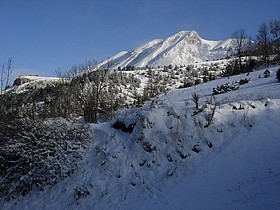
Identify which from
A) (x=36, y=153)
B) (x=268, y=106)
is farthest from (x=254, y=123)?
(x=36, y=153)

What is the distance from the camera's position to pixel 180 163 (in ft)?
37.1

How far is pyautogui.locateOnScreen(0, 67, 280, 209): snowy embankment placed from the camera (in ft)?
30.7

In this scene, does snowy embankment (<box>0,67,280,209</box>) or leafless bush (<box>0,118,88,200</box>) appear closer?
snowy embankment (<box>0,67,280,209</box>)

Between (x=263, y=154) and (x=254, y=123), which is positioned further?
(x=254, y=123)

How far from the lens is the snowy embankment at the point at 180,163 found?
9359 millimetres

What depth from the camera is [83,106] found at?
20.2m

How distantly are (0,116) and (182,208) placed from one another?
8725 millimetres

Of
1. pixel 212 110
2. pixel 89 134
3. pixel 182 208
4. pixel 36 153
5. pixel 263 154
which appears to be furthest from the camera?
pixel 212 110

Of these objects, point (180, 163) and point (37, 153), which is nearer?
point (180, 163)

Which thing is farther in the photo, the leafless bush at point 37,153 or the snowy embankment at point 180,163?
the leafless bush at point 37,153

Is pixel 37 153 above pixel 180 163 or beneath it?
above

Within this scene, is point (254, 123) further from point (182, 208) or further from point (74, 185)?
point (74, 185)

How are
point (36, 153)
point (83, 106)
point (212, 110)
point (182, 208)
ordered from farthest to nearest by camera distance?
1. point (83, 106)
2. point (212, 110)
3. point (36, 153)
4. point (182, 208)

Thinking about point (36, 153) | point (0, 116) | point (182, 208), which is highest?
point (0, 116)
